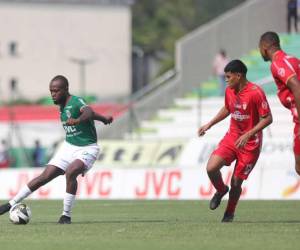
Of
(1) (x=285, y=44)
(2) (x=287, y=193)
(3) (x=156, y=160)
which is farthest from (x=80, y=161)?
(1) (x=285, y=44)

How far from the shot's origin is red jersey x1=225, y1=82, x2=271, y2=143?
1630 centimetres

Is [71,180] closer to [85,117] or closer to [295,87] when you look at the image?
[85,117]

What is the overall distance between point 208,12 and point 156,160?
237 ft

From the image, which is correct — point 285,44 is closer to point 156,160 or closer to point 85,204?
point 156,160

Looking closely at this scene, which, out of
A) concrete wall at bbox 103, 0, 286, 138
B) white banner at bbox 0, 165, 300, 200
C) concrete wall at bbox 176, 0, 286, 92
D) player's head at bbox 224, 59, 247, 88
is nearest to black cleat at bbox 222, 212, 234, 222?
player's head at bbox 224, 59, 247, 88

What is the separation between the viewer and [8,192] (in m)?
28.6

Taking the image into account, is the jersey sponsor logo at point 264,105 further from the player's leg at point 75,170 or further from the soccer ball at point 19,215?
the soccer ball at point 19,215

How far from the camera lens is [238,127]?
16.6m

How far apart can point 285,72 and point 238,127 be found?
1723 millimetres

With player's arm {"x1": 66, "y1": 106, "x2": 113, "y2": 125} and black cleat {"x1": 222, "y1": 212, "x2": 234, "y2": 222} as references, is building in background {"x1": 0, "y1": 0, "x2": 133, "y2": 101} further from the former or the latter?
player's arm {"x1": 66, "y1": 106, "x2": 113, "y2": 125}

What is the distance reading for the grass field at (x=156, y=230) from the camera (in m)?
13.2

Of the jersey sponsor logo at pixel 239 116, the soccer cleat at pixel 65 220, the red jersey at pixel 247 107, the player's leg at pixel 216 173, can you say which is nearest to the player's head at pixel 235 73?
the red jersey at pixel 247 107

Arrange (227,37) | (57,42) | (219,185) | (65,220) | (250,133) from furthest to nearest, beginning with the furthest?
(57,42) → (227,37) → (219,185) → (65,220) → (250,133)

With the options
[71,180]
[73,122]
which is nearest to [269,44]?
[73,122]
